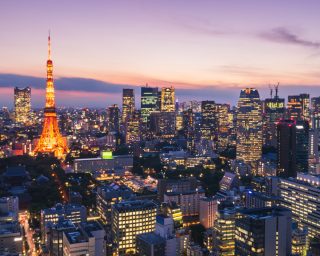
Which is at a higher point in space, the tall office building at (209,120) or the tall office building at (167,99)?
the tall office building at (167,99)

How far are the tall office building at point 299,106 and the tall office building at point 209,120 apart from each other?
9185 mm

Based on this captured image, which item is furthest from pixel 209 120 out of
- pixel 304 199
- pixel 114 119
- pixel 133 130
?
pixel 304 199

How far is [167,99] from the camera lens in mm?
68875

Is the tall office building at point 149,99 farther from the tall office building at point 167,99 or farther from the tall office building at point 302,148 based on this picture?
the tall office building at point 302,148

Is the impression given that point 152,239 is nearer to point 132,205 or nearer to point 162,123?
point 132,205

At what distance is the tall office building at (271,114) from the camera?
48.0 meters

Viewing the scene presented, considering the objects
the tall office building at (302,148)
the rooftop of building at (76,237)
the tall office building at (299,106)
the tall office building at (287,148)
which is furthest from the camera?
the tall office building at (299,106)

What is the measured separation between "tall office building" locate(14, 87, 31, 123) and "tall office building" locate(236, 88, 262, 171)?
129 ft

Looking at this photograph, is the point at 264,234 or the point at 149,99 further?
the point at 149,99

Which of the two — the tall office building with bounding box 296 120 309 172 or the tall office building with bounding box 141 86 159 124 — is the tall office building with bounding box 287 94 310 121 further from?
the tall office building with bounding box 296 120 309 172

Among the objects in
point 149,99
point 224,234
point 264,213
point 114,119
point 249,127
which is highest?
point 149,99

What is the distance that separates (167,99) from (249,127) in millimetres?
26269

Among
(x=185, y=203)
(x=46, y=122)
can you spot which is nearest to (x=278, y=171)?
(x=185, y=203)

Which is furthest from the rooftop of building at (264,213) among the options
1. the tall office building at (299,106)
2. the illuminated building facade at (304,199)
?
the tall office building at (299,106)
